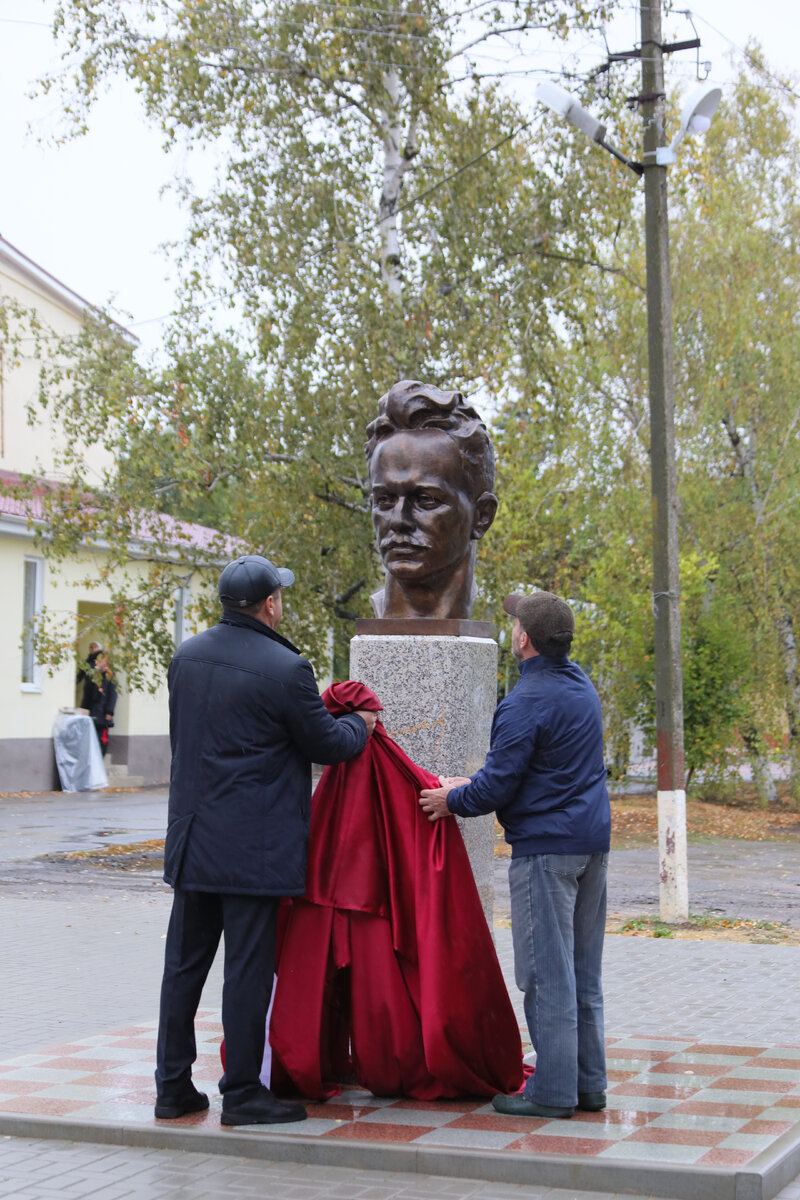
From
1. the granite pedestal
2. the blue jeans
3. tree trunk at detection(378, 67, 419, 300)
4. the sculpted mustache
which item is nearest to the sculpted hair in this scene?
the sculpted mustache

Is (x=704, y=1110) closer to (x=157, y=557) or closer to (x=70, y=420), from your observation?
(x=157, y=557)

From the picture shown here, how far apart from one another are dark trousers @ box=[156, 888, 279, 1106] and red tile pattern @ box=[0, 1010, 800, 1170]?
0.63 ft

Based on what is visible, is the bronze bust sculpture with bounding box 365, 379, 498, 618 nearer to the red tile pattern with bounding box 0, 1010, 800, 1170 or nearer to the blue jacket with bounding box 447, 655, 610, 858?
the blue jacket with bounding box 447, 655, 610, 858

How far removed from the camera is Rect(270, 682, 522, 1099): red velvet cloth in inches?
227

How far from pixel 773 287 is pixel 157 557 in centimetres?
1364

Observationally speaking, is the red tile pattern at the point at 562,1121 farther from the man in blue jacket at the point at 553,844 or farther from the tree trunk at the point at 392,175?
the tree trunk at the point at 392,175

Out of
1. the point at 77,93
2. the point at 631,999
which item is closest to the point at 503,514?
the point at 77,93

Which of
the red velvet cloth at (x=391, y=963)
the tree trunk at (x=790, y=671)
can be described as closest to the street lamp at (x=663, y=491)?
the red velvet cloth at (x=391, y=963)

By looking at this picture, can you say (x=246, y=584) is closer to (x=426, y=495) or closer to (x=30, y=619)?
(x=426, y=495)

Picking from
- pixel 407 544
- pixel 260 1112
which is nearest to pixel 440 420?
pixel 407 544

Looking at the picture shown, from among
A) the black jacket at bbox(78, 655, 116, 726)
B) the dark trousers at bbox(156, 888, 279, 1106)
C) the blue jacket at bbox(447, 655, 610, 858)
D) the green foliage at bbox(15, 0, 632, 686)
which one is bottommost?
the dark trousers at bbox(156, 888, 279, 1106)

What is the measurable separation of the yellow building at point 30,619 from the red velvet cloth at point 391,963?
13.8 meters

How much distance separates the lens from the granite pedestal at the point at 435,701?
6.89 m

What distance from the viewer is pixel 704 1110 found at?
5.69m
